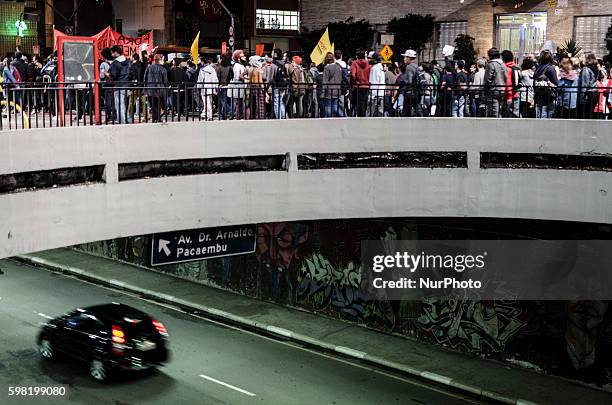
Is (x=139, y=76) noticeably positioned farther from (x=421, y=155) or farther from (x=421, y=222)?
(x=421, y=222)

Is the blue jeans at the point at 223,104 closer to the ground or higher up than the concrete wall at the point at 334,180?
higher up

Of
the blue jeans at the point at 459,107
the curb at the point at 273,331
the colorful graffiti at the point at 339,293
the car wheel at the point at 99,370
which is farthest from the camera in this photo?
A: the colorful graffiti at the point at 339,293

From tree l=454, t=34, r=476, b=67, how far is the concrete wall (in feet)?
→ 60.5

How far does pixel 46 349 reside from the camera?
861 inches

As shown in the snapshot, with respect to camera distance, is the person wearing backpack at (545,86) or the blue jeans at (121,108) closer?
the blue jeans at (121,108)

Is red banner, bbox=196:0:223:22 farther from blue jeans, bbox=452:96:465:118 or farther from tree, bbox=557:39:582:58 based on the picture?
blue jeans, bbox=452:96:465:118

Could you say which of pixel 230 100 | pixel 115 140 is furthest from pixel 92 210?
pixel 230 100

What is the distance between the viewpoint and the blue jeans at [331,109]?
777 inches

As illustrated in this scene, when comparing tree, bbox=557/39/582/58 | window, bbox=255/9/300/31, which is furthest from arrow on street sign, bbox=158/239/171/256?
window, bbox=255/9/300/31

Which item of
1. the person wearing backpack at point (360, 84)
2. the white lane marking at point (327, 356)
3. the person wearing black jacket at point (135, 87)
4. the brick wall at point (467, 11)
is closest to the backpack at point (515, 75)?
the person wearing backpack at point (360, 84)

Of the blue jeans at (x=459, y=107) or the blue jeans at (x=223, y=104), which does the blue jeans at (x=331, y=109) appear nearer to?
the blue jeans at (x=223, y=104)

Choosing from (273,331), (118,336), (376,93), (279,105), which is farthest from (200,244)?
(273,331)

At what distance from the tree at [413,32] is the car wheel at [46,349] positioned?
23135 mm

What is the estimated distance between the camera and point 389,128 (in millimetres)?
18641
